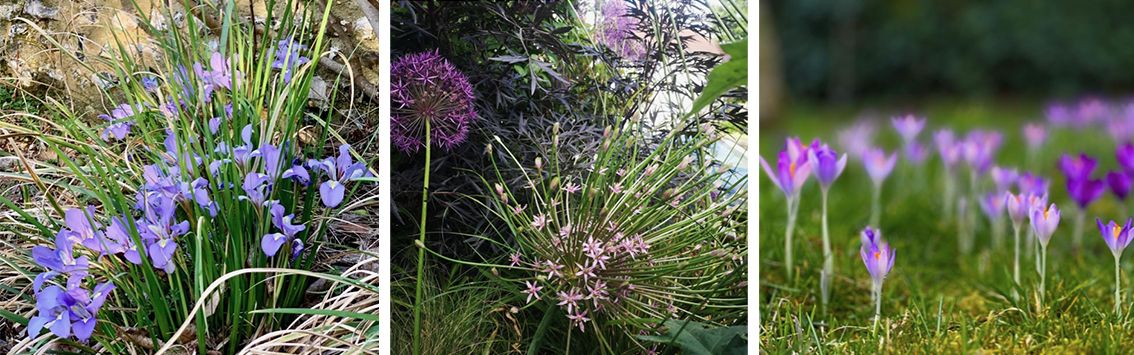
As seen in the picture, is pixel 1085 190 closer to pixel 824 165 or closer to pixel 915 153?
pixel 824 165

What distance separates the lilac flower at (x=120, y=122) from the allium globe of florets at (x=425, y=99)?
563 mm

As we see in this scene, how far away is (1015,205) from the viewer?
1833mm

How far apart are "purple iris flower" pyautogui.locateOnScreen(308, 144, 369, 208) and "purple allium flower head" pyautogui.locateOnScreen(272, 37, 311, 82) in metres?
0.20

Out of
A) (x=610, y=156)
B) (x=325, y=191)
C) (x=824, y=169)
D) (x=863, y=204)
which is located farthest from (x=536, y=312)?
(x=863, y=204)

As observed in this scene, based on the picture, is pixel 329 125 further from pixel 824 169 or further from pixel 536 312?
pixel 824 169

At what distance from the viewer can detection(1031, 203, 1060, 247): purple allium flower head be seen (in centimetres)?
171

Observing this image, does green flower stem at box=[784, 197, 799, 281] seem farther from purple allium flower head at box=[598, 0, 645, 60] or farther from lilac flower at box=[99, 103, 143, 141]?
lilac flower at box=[99, 103, 143, 141]

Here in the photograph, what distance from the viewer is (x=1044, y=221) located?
172 centimetres

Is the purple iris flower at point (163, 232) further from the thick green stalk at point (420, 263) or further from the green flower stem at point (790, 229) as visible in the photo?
the green flower stem at point (790, 229)

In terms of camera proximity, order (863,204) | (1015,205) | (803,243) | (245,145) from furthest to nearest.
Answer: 1. (863,204)
2. (803,243)
3. (245,145)
4. (1015,205)

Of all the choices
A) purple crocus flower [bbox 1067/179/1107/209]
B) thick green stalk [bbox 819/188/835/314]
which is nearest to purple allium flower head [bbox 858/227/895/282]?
thick green stalk [bbox 819/188/835/314]

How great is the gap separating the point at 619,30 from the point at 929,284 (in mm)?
981

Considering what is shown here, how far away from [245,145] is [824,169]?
116cm

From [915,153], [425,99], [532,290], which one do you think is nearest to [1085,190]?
[915,153]
